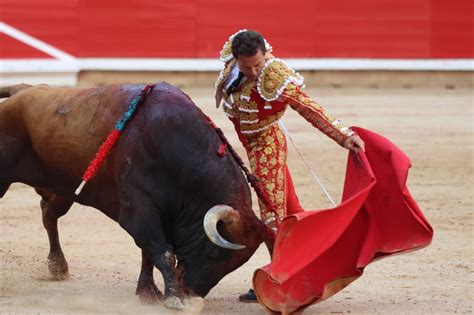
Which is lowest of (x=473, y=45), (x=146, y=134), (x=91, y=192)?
(x=473, y=45)

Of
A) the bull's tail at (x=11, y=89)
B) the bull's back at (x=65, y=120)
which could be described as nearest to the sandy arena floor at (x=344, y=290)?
the bull's back at (x=65, y=120)

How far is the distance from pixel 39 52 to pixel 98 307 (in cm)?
683

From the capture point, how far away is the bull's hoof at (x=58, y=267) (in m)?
5.32

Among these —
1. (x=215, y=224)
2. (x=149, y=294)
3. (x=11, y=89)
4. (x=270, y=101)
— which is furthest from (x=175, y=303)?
(x=11, y=89)

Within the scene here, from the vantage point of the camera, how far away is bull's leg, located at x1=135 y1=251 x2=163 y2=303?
4.75 meters

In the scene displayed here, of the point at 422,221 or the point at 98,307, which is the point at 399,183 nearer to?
the point at 422,221

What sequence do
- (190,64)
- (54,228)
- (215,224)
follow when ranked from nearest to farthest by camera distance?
1. (215,224)
2. (54,228)
3. (190,64)

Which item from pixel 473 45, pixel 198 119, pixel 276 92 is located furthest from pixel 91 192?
pixel 473 45

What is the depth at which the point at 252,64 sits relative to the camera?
439cm

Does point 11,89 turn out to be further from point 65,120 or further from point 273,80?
point 273,80

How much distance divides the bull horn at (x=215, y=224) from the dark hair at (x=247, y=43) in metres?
0.59

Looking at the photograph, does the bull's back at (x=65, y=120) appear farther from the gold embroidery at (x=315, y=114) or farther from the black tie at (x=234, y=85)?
the gold embroidery at (x=315, y=114)

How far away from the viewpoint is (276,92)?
4.45 metres

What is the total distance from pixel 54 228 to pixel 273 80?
1.52 meters
